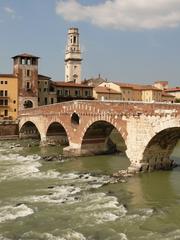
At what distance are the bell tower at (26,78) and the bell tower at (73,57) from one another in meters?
24.7

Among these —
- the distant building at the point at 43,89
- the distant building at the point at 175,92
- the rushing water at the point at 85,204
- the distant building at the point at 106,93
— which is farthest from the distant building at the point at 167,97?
the rushing water at the point at 85,204

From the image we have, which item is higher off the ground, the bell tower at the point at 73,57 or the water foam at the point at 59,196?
the bell tower at the point at 73,57

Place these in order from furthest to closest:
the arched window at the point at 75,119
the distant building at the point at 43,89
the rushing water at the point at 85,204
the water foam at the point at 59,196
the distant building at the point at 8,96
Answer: the distant building at the point at 43,89 → the distant building at the point at 8,96 → the arched window at the point at 75,119 → the water foam at the point at 59,196 → the rushing water at the point at 85,204

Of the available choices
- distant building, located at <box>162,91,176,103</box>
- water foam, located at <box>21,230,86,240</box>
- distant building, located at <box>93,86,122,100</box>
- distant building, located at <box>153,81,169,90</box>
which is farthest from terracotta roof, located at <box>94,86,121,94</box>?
water foam, located at <box>21,230,86,240</box>

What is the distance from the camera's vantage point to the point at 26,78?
56188mm

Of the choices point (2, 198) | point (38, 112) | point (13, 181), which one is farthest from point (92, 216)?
point (38, 112)

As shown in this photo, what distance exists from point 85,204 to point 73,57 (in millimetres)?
64400

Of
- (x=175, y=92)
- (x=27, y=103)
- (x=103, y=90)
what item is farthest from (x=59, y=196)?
(x=175, y=92)

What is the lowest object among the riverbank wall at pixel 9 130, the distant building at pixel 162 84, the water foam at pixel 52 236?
the water foam at pixel 52 236

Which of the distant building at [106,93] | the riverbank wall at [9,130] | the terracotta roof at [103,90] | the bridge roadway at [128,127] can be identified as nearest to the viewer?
the bridge roadway at [128,127]

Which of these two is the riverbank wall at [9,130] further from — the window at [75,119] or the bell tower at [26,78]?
the window at [75,119]

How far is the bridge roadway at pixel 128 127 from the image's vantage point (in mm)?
24328

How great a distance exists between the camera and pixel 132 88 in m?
77.2

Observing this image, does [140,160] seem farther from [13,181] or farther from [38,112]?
[38,112]
